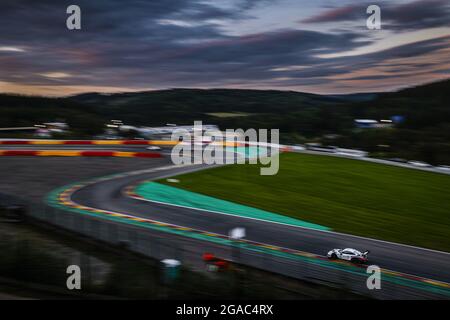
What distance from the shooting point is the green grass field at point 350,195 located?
1795 cm

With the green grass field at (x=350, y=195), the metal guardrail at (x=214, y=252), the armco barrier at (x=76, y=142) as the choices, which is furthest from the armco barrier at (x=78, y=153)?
the metal guardrail at (x=214, y=252)

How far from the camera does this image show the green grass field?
18.0m

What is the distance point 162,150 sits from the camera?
42719mm

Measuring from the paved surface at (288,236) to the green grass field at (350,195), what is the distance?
1.33 metres

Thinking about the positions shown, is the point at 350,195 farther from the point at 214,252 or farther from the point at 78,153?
the point at 78,153

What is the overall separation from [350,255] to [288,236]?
3.16m

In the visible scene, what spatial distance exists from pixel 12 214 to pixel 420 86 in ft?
409

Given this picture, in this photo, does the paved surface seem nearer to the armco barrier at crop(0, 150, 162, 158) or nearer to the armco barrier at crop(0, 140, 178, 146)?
the armco barrier at crop(0, 150, 162, 158)

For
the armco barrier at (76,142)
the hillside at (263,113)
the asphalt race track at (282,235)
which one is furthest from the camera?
the hillside at (263,113)

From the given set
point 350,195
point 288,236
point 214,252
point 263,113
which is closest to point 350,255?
point 288,236

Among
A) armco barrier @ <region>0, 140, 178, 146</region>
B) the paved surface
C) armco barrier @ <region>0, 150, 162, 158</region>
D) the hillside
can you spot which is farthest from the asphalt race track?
the hillside

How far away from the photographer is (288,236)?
16.0m

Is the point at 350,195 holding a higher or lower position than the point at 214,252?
higher

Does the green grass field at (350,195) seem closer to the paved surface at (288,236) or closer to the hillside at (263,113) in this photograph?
the paved surface at (288,236)
